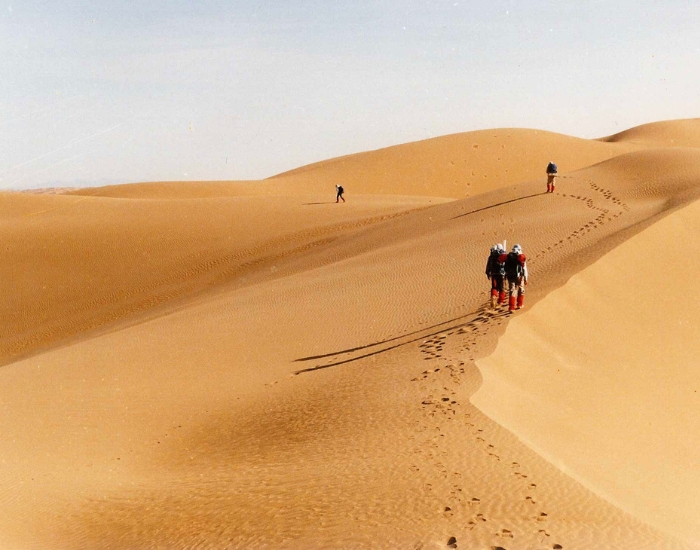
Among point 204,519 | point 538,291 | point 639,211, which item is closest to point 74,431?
point 204,519

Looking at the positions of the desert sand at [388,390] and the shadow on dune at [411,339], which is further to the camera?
the shadow on dune at [411,339]

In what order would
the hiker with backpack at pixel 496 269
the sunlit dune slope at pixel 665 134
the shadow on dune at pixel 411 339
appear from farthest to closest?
the sunlit dune slope at pixel 665 134, the hiker with backpack at pixel 496 269, the shadow on dune at pixel 411 339

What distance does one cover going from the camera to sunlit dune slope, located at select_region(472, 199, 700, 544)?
8828mm

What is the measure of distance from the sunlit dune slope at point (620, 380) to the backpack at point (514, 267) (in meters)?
0.75

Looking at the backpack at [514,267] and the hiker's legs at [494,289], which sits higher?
the backpack at [514,267]

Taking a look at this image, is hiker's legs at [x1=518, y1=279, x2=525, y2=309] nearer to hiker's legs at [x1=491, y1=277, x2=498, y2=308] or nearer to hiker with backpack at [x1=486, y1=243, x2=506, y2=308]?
hiker with backpack at [x1=486, y1=243, x2=506, y2=308]

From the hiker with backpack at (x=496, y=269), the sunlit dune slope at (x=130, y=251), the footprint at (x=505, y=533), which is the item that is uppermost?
the hiker with backpack at (x=496, y=269)

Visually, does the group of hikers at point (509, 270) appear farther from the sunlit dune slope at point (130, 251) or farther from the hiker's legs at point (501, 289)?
the sunlit dune slope at point (130, 251)

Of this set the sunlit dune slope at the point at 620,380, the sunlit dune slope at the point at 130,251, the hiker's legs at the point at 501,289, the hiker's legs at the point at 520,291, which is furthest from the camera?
the sunlit dune slope at the point at 130,251

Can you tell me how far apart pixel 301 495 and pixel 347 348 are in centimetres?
666

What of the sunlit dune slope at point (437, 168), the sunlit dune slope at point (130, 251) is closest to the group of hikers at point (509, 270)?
the sunlit dune slope at point (130, 251)

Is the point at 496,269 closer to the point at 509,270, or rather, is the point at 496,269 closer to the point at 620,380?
the point at 509,270

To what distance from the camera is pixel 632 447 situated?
1008 centimetres

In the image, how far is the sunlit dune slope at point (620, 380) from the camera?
883 centimetres
